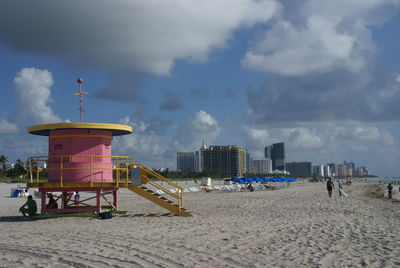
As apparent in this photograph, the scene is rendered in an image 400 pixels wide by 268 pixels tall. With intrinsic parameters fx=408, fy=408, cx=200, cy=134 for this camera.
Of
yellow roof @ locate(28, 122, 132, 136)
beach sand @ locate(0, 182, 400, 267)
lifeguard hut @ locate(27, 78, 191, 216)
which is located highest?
yellow roof @ locate(28, 122, 132, 136)

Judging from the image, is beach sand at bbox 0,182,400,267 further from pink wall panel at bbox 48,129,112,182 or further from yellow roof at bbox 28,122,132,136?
yellow roof at bbox 28,122,132,136

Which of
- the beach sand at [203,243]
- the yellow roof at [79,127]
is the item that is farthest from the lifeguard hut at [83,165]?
the beach sand at [203,243]

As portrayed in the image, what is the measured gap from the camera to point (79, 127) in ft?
51.8

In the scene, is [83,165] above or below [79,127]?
below

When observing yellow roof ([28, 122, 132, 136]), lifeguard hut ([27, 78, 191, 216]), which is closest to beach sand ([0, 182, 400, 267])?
lifeguard hut ([27, 78, 191, 216])

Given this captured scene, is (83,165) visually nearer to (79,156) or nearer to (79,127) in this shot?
(79,156)

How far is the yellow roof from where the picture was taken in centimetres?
1578

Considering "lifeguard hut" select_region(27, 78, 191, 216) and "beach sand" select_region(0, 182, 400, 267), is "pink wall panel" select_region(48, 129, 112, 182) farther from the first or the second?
"beach sand" select_region(0, 182, 400, 267)

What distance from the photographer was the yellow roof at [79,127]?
15.8 meters

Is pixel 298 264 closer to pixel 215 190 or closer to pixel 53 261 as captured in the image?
pixel 53 261

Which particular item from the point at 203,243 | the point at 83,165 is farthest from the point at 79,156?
the point at 203,243

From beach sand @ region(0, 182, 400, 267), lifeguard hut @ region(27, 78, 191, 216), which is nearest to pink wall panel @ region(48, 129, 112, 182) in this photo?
lifeguard hut @ region(27, 78, 191, 216)

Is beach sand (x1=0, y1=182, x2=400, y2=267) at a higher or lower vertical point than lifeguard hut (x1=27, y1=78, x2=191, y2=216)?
lower

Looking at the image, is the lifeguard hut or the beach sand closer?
the beach sand
